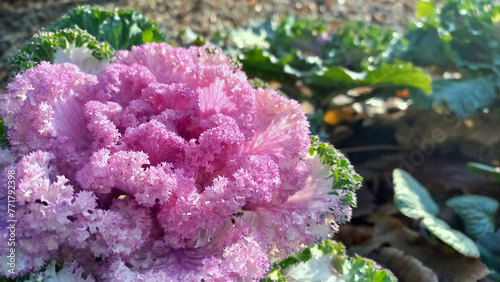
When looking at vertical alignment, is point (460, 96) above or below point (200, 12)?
above

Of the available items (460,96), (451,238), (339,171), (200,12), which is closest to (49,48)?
(339,171)

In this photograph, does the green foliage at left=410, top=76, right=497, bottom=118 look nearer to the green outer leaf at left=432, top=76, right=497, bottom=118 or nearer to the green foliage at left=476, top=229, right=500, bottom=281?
the green outer leaf at left=432, top=76, right=497, bottom=118

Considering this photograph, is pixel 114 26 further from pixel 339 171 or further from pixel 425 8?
pixel 425 8

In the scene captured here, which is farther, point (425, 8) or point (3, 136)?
point (425, 8)

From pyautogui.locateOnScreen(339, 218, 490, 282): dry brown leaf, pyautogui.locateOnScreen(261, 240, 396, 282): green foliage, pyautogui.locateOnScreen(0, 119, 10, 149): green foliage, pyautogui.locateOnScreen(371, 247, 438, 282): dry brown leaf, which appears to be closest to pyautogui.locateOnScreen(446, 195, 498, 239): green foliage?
pyautogui.locateOnScreen(339, 218, 490, 282): dry brown leaf

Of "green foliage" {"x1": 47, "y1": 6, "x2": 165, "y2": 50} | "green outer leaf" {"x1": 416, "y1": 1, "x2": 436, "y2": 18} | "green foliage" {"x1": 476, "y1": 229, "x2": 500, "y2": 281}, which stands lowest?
"green foliage" {"x1": 476, "y1": 229, "x2": 500, "y2": 281}

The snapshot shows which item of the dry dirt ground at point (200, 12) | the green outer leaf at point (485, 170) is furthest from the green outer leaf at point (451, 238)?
the dry dirt ground at point (200, 12)
